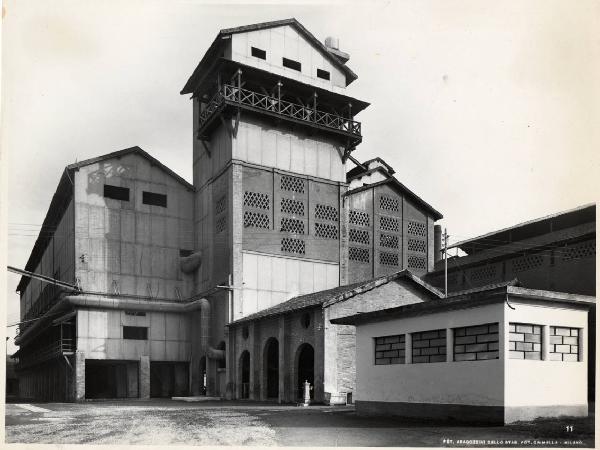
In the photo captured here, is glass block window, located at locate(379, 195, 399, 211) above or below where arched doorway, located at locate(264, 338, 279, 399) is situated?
above

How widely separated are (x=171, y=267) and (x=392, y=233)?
15.4 m

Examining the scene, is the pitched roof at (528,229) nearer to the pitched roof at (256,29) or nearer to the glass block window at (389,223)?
the glass block window at (389,223)

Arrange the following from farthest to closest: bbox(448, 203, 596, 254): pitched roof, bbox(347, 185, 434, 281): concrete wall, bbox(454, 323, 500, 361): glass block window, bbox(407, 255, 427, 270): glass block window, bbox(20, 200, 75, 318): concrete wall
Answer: bbox(407, 255, 427, 270): glass block window
bbox(347, 185, 434, 281): concrete wall
bbox(20, 200, 75, 318): concrete wall
bbox(448, 203, 596, 254): pitched roof
bbox(454, 323, 500, 361): glass block window

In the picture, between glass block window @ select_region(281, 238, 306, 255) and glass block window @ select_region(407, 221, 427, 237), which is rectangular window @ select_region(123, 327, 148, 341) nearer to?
glass block window @ select_region(281, 238, 306, 255)

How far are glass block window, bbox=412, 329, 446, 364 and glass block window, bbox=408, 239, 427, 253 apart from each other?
81.1ft

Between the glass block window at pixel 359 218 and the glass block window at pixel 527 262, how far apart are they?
9951 millimetres

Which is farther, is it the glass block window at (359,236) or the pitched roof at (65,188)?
the glass block window at (359,236)

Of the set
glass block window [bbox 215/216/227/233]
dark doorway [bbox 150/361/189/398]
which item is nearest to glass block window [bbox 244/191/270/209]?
glass block window [bbox 215/216/227/233]

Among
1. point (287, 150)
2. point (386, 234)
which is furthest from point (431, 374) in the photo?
point (386, 234)

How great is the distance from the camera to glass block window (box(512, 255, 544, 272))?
35344mm

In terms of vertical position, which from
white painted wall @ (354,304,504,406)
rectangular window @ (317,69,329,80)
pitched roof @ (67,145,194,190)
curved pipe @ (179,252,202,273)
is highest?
rectangular window @ (317,69,329,80)

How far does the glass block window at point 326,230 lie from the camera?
39.3 metres

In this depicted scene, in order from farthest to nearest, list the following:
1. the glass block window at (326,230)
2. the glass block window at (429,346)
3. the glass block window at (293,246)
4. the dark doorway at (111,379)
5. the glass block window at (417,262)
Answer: the glass block window at (417,262) → the glass block window at (326,230) → the dark doorway at (111,379) → the glass block window at (293,246) → the glass block window at (429,346)

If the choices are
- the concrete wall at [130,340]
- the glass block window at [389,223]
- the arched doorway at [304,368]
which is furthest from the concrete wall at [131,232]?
the glass block window at [389,223]
